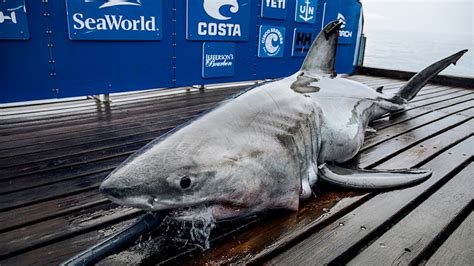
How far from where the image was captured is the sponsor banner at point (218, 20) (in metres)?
Result: 4.38

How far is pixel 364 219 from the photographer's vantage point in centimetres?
158

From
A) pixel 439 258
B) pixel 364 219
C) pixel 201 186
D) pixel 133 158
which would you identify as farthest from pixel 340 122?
pixel 133 158

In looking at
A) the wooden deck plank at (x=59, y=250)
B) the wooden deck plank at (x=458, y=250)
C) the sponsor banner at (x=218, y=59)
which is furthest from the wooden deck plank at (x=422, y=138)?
the sponsor banner at (x=218, y=59)

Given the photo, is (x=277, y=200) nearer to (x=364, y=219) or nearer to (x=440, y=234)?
(x=364, y=219)

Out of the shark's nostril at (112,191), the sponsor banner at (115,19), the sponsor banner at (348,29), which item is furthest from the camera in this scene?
the sponsor banner at (348,29)

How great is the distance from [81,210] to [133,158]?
0.65m

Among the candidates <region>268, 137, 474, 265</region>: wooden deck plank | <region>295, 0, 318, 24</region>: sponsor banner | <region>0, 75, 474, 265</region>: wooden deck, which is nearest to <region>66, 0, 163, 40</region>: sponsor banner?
<region>0, 75, 474, 265</region>: wooden deck

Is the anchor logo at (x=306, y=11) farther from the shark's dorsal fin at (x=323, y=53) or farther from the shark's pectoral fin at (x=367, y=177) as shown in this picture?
the shark's pectoral fin at (x=367, y=177)

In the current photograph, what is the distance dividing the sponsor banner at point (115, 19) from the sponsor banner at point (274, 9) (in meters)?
1.76

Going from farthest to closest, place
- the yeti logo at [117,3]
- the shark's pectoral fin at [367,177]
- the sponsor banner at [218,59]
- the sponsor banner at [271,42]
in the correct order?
→ the sponsor banner at [271,42], the sponsor banner at [218,59], the yeti logo at [117,3], the shark's pectoral fin at [367,177]

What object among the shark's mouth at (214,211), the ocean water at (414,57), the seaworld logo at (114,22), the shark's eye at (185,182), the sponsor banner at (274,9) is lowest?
the ocean water at (414,57)

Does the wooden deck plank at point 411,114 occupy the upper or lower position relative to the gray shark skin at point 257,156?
lower

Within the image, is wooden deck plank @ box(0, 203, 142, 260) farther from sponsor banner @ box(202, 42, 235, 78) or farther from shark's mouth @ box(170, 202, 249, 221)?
sponsor banner @ box(202, 42, 235, 78)

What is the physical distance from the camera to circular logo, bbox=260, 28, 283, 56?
5.31 meters
